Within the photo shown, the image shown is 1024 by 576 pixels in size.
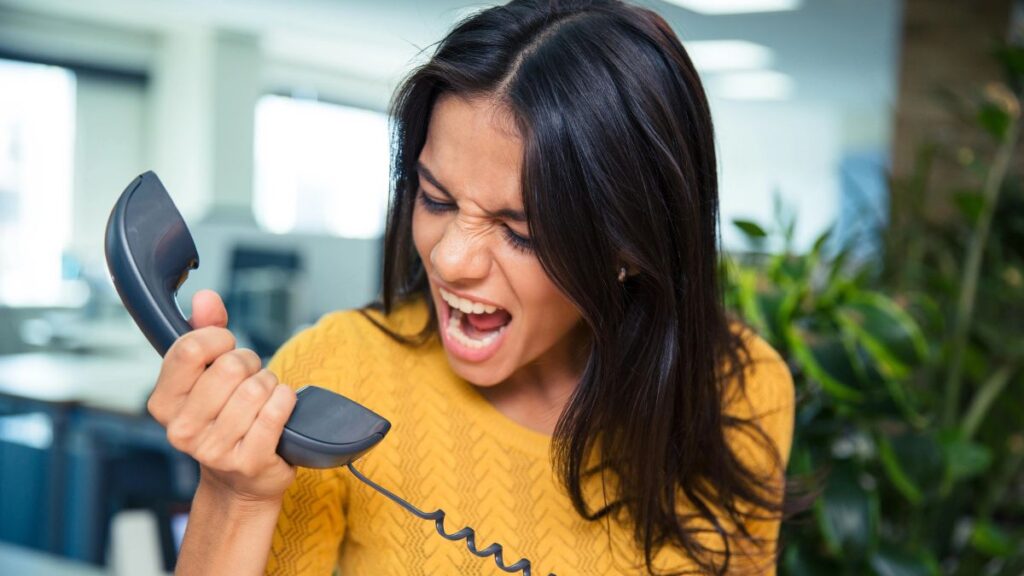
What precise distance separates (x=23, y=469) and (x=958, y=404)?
95.9 inches

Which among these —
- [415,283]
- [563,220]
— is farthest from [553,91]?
[415,283]

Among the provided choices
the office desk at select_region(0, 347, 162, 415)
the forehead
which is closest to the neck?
the forehead

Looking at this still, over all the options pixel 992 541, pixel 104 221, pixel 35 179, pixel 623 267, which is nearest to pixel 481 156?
pixel 623 267

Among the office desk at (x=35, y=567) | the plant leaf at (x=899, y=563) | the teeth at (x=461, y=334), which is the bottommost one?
the office desk at (x=35, y=567)

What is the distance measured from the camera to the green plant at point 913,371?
1.54 m

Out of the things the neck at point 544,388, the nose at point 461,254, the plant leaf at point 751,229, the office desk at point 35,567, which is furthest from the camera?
the plant leaf at point 751,229

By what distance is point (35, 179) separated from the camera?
9.25 ft

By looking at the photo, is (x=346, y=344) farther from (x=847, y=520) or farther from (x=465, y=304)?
(x=847, y=520)

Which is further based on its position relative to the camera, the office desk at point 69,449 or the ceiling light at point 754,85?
the ceiling light at point 754,85

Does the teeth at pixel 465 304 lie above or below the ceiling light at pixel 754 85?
above

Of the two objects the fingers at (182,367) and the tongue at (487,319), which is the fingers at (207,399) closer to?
the fingers at (182,367)

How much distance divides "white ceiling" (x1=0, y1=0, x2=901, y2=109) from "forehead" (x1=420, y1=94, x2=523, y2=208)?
7.50 ft

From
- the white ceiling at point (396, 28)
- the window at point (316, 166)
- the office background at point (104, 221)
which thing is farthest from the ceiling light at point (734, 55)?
the office background at point (104, 221)

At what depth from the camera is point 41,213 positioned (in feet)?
9.30
